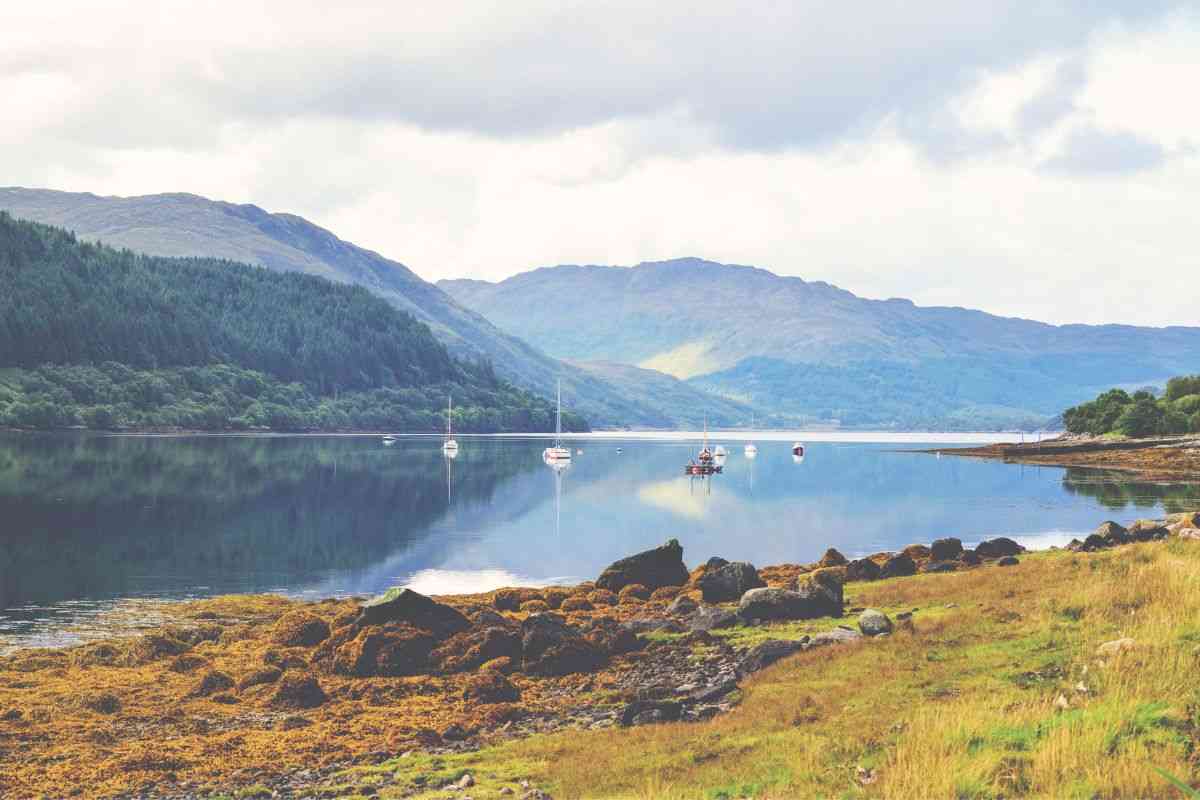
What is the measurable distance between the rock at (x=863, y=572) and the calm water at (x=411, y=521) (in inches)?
831

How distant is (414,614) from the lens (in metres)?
38.5

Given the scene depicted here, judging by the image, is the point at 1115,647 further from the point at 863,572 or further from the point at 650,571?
the point at 650,571

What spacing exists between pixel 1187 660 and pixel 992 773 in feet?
22.4

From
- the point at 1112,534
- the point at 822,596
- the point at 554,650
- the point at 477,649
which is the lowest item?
the point at 477,649

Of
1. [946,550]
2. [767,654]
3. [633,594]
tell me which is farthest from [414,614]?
[946,550]

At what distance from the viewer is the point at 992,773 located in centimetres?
Result: 1562

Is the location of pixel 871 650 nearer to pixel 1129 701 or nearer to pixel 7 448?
pixel 1129 701

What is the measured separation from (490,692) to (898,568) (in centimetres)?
2859

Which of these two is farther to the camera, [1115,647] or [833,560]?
[833,560]

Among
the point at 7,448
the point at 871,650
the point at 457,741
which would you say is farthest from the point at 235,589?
the point at 7,448

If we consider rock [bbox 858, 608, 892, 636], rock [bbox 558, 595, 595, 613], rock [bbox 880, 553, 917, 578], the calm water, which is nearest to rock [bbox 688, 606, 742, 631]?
rock [bbox 858, 608, 892, 636]

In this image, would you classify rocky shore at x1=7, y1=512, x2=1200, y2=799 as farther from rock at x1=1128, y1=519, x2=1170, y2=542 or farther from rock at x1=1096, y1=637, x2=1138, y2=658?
rock at x1=1096, y1=637, x2=1138, y2=658

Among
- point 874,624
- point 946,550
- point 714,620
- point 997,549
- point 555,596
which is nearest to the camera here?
point 874,624

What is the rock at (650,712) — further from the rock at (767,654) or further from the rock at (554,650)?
the rock at (554,650)
